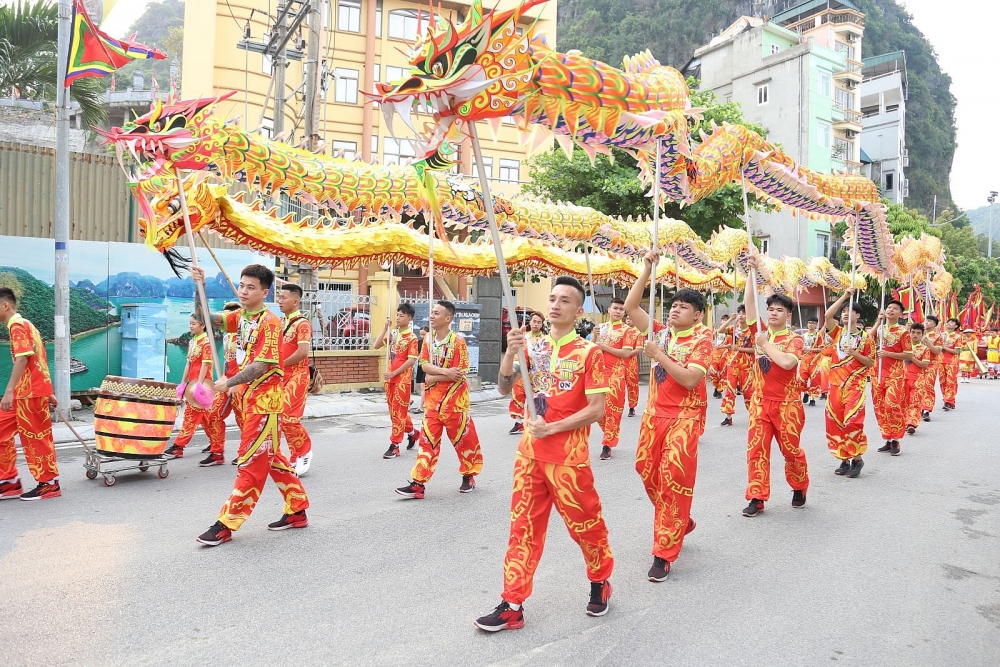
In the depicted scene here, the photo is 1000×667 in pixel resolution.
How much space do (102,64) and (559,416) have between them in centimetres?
869

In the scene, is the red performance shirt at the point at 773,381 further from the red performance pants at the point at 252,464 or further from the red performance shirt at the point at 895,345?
the red performance shirt at the point at 895,345

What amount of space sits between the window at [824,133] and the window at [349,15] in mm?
21729

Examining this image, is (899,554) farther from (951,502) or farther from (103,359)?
(103,359)

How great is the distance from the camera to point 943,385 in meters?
13.7

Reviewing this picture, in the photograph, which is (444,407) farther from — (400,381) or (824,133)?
(824,133)

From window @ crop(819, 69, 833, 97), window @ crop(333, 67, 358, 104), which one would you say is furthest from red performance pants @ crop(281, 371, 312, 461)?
window @ crop(819, 69, 833, 97)

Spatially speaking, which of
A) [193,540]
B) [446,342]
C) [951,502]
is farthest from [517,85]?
[951,502]

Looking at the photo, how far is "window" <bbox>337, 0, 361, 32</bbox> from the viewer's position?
82.3ft

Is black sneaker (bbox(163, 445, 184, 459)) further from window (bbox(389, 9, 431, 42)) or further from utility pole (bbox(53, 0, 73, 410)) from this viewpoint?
window (bbox(389, 9, 431, 42))

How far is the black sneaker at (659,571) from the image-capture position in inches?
166

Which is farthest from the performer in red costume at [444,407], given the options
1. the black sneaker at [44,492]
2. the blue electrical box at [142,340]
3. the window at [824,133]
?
the window at [824,133]

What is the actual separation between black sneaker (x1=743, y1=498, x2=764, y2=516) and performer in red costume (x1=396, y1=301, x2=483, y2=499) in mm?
2223

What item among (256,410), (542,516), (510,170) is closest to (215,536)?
(256,410)

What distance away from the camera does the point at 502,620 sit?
136 inches
